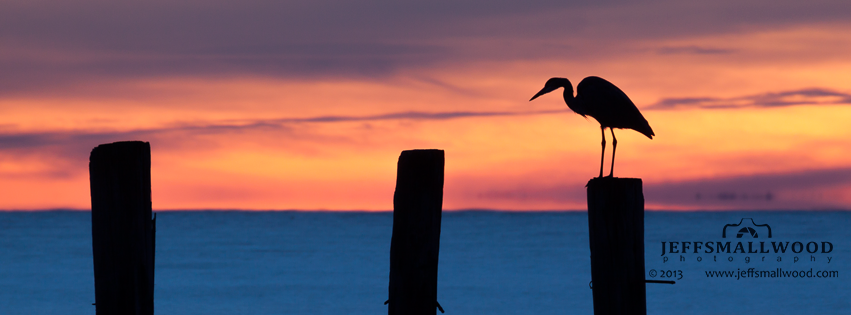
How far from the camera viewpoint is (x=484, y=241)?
130 ft

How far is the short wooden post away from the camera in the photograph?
16.3 ft

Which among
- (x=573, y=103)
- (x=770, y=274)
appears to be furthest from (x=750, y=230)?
(x=770, y=274)

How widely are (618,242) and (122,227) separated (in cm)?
275

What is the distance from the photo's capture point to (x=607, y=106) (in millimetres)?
7582

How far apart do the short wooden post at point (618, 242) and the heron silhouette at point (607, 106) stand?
2.30 metres

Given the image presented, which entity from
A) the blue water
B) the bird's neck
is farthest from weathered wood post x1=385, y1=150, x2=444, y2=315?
the blue water

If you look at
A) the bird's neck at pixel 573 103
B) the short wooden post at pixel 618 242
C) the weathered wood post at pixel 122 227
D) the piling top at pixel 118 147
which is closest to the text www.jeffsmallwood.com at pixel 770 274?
the bird's neck at pixel 573 103

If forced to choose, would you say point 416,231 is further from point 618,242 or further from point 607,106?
point 607,106

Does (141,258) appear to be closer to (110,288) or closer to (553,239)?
(110,288)

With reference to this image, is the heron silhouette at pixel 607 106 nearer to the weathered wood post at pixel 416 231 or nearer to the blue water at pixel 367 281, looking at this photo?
the weathered wood post at pixel 416 231

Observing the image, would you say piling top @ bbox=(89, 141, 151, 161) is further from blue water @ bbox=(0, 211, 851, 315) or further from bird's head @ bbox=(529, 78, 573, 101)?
blue water @ bbox=(0, 211, 851, 315)

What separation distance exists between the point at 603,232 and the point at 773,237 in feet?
154

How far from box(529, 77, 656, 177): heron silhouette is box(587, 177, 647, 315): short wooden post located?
2.30 meters

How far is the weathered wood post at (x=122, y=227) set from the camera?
4.91 metres
